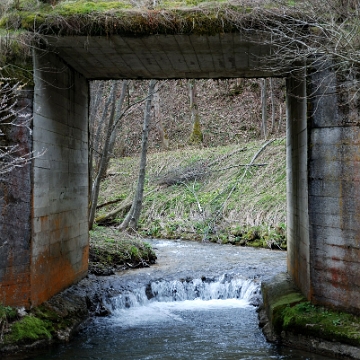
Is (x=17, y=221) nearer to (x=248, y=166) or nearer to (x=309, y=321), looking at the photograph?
(x=309, y=321)

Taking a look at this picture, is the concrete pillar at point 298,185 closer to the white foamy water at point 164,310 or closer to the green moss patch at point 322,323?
the green moss patch at point 322,323

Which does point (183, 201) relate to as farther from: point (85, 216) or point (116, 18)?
point (116, 18)

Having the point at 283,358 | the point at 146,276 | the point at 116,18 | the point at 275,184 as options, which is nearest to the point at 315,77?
the point at 116,18

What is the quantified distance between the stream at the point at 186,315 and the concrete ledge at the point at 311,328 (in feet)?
0.61

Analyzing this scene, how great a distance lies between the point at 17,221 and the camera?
7.33m

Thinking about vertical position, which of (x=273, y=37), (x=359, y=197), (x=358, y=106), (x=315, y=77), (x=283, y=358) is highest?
(x=273, y=37)

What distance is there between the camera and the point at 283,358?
6.67 meters

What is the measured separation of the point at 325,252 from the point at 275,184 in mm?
12497

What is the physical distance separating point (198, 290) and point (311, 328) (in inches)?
162

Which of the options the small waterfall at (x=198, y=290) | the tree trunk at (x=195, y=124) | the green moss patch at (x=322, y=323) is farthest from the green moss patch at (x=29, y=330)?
the tree trunk at (x=195, y=124)

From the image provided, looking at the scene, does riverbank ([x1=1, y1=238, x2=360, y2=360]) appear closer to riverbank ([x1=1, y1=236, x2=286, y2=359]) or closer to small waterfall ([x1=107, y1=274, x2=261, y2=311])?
riverbank ([x1=1, y1=236, x2=286, y2=359])

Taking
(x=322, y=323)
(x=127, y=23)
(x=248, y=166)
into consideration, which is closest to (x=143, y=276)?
(x=322, y=323)

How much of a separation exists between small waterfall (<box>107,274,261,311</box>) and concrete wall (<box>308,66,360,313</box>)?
3.20 metres

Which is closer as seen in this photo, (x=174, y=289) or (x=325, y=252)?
(x=325, y=252)
